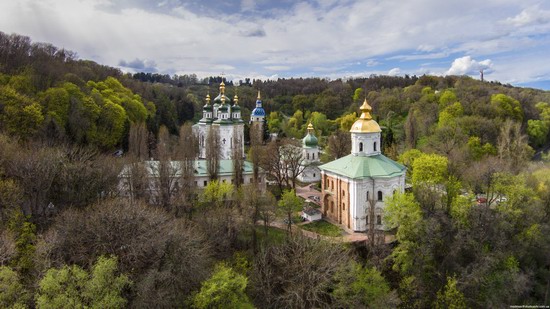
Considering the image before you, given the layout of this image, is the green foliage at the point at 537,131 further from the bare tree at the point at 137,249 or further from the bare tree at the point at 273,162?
the bare tree at the point at 137,249

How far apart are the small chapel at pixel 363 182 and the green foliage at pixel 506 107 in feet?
98.7

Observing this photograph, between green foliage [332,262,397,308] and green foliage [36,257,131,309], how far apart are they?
32.2ft

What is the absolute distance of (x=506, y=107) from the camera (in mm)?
52531

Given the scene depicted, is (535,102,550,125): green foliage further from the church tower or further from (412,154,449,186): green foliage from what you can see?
the church tower

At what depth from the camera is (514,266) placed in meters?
23.2

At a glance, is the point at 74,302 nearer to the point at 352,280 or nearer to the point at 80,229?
the point at 80,229

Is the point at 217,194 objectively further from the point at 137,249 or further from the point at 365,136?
the point at 365,136

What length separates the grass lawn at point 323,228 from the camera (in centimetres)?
2766

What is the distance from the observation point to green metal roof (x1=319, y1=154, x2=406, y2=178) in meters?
27.8

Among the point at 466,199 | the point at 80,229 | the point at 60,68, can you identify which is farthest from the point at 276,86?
the point at 80,229

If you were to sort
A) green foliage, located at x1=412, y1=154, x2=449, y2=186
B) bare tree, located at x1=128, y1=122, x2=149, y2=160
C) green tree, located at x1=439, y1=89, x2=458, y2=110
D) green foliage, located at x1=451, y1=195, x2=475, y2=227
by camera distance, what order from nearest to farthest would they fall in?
green foliage, located at x1=451, y1=195, x2=475, y2=227
green foliage, located at x1=412, y1=154, x2=449, y2=186
bare tree, located at x1=128, y1=122, x2=149, y2=160
green tree, located at x1=439, y1=89, x2=458, y2=110

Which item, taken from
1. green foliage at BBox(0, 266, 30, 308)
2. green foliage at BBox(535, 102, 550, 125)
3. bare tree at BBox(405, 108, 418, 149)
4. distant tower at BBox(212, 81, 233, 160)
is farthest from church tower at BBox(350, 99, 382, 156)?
green foliage at BBox(535, 102, 550, 125)

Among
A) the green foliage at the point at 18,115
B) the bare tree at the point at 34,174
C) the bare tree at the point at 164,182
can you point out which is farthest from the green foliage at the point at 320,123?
the bare tree at the point at 34,174

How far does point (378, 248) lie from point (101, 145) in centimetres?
2616
